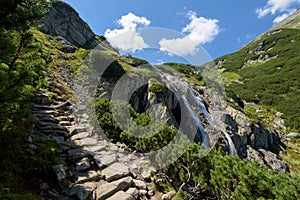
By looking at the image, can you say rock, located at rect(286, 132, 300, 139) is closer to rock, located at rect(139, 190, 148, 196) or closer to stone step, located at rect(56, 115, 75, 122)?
stone step, located at rect(56, 115, 75, 122)

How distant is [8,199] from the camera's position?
4.35 m

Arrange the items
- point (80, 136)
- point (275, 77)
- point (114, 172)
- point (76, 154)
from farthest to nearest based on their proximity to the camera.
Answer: point (275, 77) < point (80, 136) < point (76, 154) < point (114, 172)

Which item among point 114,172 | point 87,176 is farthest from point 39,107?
point 114,172

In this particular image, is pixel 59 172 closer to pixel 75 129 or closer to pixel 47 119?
pixel 75 129

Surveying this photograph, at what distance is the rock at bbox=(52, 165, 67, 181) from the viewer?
6.42m

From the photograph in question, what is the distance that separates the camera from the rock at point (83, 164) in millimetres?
7571

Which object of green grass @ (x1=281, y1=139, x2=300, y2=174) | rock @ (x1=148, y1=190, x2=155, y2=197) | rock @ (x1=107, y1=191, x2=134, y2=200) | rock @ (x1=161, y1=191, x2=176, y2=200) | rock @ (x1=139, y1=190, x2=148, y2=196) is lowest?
green grass @ (x1=281, y1=139, x2=300, y2=174)

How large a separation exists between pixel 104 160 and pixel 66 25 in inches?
2292

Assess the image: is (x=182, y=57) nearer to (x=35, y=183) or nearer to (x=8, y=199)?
(x=35, y=183)

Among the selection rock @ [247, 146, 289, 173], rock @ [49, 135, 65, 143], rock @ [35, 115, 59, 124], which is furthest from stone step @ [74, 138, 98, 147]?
rock @ [247, 146, 289, 173]

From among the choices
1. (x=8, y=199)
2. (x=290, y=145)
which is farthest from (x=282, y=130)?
(x=8, y=199)

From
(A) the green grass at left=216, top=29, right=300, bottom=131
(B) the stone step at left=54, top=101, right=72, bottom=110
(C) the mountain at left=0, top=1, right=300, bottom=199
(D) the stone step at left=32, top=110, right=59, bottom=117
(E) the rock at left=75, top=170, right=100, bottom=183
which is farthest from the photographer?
(A) the green grass at left=216, top=29, right=300, bottom=131

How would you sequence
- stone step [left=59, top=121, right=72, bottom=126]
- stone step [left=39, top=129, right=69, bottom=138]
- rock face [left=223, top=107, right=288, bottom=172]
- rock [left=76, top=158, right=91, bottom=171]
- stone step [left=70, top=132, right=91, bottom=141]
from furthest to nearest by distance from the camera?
rock face [left=223, top=107, right=288, bottom=172] → stone step [left=59, top=121, right=72, bottom=126] → stone step [left=70, top=132, right=91, bottom=141] → stone step [left=39, top=129, right=69, bottom=138] → rock [left=76, top=158, right=91, bottom=171]

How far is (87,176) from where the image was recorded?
7.14 meters
